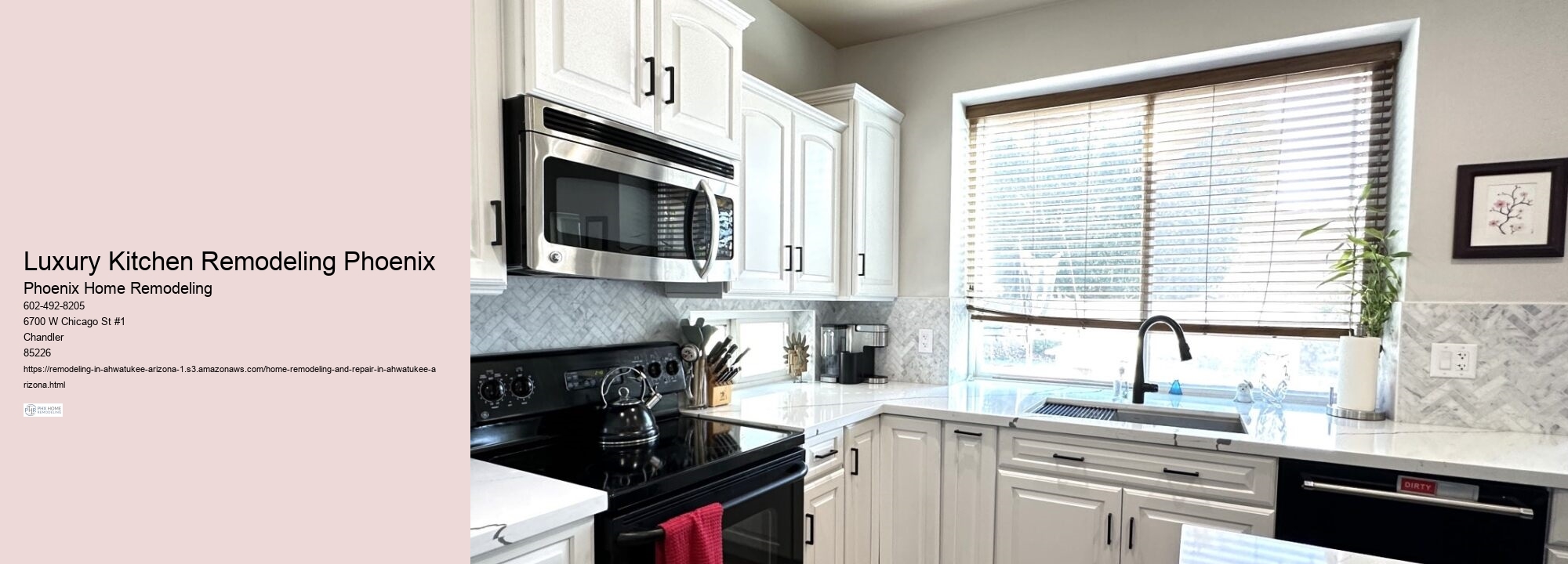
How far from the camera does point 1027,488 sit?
6.90 ft

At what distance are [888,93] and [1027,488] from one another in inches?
68.2

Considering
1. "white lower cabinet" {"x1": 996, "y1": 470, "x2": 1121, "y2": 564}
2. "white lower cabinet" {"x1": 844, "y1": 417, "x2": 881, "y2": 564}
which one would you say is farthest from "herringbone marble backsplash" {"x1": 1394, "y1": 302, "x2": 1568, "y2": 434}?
"white lower cabinet" {"x1": 844, "y1": 417, "x2": 881, "y2": 564}

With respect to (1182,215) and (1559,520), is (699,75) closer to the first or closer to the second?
(1182,215)

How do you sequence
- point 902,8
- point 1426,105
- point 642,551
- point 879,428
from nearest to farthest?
point 642,551 < point 1426,105 < point 879,428 < point 902,8

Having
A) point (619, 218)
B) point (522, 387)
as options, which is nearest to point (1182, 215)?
point (619, 218)

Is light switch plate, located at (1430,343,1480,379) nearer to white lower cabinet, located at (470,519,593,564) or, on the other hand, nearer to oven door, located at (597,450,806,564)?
oven door, located at (597,450,806,564)

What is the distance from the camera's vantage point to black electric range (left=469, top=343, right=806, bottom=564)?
4.41ft

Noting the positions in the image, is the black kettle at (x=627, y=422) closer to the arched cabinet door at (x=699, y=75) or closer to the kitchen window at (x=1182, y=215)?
the arched cabinet door at (x=699, y=75)

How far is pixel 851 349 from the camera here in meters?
2.84

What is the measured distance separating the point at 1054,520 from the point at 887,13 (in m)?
1.96

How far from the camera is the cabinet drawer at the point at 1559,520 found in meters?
1.51

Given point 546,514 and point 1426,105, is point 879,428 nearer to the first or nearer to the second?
point 546,514

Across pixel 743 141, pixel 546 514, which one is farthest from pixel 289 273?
pixel 743 141

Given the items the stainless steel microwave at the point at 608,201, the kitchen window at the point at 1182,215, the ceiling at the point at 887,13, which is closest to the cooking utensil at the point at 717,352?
the stainless steel microwave at the point at 608,201
